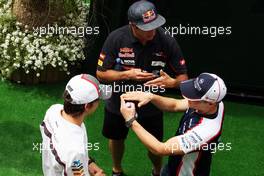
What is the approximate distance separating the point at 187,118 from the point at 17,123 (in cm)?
282

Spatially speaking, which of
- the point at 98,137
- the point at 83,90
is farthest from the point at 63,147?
the point at 98,137

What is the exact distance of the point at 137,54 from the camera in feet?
13.2

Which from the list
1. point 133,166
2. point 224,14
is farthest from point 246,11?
point 133,166

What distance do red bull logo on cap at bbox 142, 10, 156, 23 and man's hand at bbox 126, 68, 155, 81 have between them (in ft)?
1.32

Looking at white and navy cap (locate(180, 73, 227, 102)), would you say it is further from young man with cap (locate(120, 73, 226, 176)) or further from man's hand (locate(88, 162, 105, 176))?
man's hand (locate(88, 162, 105, 176))

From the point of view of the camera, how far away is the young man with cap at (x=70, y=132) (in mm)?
2846

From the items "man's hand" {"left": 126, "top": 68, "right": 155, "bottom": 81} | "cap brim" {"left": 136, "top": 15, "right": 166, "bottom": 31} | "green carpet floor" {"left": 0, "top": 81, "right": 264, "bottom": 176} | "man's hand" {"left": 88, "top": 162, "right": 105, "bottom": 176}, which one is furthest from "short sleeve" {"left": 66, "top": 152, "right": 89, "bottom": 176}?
"green carpet floor" {"left": 0, "top": 81, "right": 264, "bottom": 176}

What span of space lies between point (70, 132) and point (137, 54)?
129 centimetres

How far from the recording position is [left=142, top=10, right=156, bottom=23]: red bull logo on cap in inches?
150

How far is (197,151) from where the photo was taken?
3.23 meters

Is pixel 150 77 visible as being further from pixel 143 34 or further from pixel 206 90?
pixel 206 90

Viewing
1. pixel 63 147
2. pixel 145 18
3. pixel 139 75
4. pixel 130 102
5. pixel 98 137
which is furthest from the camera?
pixel 98 137

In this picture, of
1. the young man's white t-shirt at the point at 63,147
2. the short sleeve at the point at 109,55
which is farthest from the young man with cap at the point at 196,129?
the short sleeve at the point at 109,55

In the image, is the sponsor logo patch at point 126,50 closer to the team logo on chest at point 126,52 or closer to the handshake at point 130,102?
the team logo on chest at point 126,52
